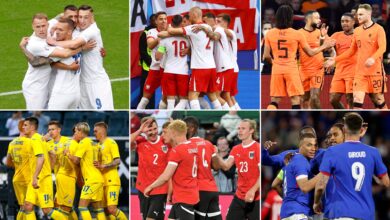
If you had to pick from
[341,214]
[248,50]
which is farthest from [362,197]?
[248,50]

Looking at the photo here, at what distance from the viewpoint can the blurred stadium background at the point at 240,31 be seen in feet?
58.9

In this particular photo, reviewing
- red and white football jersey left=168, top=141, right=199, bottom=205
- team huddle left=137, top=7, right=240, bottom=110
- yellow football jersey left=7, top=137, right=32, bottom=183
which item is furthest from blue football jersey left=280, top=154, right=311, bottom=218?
yellow football jersey left=7, top=137, right=32, bottom=183

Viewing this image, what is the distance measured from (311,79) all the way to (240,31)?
5.12 feet

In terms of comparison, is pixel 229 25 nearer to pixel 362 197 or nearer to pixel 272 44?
pixel 272 44

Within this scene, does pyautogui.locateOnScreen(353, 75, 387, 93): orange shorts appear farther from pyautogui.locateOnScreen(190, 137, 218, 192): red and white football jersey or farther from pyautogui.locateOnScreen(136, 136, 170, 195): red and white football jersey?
pyautogui.locateOnScreen(136, 136, 170, 195): red and white football jersey

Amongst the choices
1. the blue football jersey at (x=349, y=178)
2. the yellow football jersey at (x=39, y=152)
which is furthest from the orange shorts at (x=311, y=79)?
the blue football jersey at (x=349, y=178)

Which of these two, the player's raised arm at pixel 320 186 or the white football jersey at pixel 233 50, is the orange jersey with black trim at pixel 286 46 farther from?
the player's raised arm at pixel 320 186

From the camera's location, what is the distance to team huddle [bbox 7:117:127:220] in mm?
16422

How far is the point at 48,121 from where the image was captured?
1855cm

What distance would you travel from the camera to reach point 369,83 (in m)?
16.7

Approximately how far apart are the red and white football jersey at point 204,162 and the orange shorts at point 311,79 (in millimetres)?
3037

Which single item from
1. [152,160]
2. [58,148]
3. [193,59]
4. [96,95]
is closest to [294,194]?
[152,160]

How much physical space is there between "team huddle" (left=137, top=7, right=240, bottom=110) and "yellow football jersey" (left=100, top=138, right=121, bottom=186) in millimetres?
1171

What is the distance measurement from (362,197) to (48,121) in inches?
305
